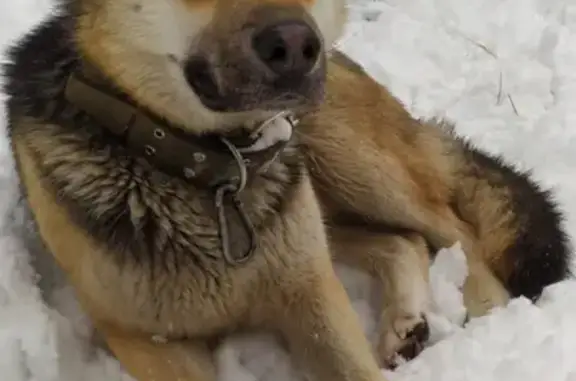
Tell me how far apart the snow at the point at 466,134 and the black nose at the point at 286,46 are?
870 mm

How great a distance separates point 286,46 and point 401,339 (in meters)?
1.02

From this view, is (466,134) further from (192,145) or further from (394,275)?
(192,145)

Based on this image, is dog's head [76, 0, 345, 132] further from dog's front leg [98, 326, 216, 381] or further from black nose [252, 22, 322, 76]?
dog's front leg [98, 326, 216, 381]

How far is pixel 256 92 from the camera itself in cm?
157

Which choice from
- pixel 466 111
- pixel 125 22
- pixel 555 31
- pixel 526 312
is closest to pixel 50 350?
pixel 125 22

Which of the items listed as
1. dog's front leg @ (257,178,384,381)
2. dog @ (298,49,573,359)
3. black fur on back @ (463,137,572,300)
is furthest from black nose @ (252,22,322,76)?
black fur on back @ (463,137,572,300)

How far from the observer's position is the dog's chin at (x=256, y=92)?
1572 mm

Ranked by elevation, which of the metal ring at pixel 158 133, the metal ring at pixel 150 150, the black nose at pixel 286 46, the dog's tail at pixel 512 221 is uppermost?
the black nose at pixel 286 46

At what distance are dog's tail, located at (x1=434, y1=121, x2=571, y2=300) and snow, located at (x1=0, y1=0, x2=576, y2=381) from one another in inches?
3.1

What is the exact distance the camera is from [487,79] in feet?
11.2

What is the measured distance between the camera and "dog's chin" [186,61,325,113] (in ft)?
5.16

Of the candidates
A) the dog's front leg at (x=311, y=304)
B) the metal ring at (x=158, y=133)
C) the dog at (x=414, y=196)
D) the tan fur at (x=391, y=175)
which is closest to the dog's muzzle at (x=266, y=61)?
the metal ring at (x=158, y=133)

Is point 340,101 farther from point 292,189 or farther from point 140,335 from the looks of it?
point 140,335

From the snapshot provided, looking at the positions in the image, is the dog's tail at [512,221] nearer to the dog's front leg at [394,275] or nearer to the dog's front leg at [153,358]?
the dog's front leg at [394,275]
